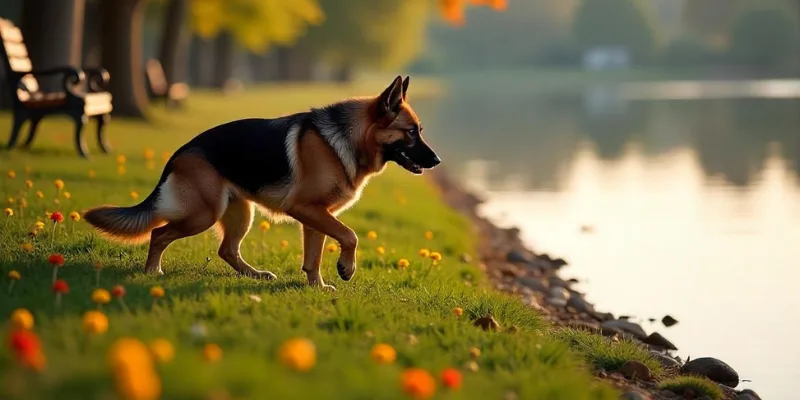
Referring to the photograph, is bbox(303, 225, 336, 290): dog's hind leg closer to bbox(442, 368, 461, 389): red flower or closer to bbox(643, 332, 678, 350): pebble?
bbox(643, 332, 678, 350): pebble

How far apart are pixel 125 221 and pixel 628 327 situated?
4104 mm

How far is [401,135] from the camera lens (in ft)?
25.0

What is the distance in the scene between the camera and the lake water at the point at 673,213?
31.7 feet

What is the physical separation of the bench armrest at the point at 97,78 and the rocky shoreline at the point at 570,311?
18.4 feet

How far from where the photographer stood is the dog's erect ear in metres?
7.43

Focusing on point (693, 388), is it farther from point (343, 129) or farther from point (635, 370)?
point (343, 129)

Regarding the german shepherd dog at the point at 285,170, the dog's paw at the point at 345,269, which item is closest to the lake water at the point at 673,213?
the dog's paw at the point at 345,269

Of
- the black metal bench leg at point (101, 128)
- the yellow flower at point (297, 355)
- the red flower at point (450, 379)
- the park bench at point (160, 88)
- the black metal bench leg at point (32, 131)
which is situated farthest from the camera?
the park bench at point (160, 88)

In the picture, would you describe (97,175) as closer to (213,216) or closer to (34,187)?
(34,187)

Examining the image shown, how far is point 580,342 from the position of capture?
736 centimetres

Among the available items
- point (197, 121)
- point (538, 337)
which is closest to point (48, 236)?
point (538, 337)

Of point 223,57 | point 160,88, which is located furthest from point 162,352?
point 223,57

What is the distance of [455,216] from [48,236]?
7.96m

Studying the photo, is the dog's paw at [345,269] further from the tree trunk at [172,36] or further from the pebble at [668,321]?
the tree trunk at [172,36]
